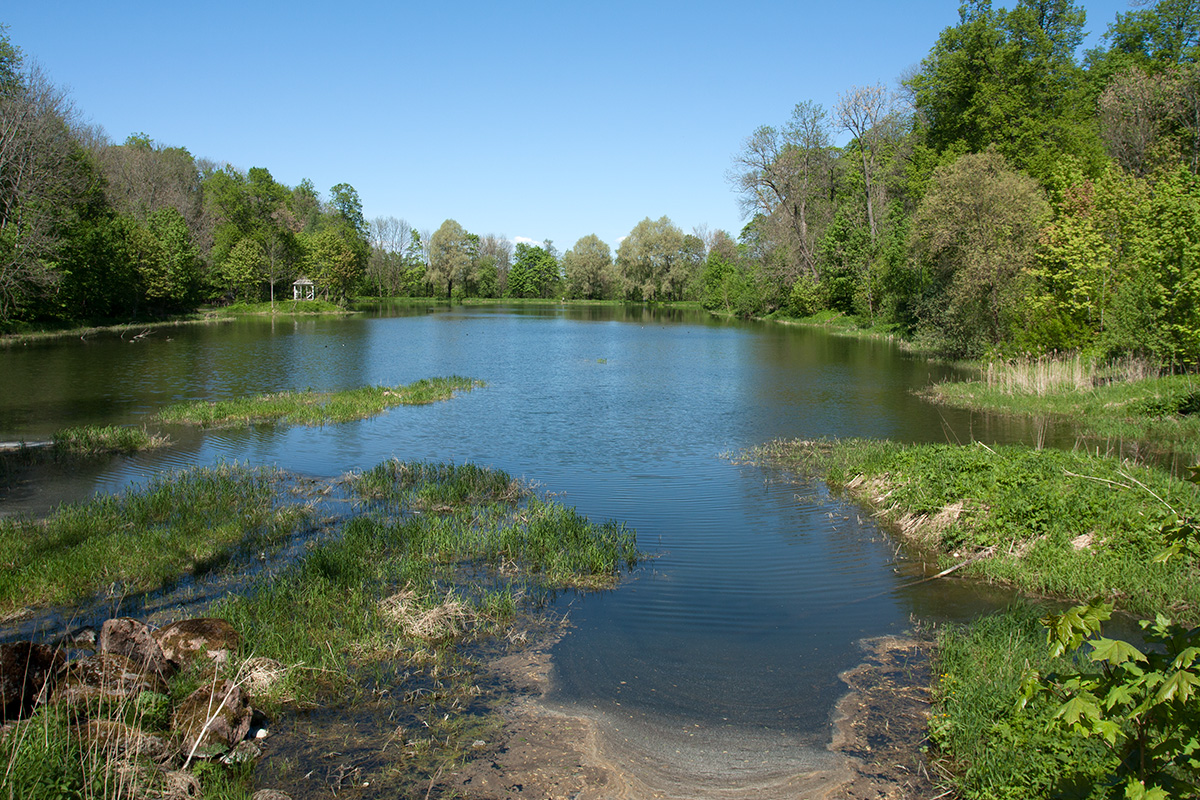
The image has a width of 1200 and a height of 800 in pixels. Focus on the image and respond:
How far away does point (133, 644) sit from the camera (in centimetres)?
627

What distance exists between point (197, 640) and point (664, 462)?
11.3 metres

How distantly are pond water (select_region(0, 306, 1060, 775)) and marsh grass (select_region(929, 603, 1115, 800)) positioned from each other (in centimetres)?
100

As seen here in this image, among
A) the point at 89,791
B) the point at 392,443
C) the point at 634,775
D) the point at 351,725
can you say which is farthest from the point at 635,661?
the point at 392,443

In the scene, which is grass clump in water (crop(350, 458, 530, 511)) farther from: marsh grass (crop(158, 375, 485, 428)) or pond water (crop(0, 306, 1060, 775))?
marsh grass (crop(158, 375, 485, 428))

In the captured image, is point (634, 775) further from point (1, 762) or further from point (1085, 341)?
point (1085, 341)

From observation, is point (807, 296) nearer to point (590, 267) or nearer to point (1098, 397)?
point (1098, 397)

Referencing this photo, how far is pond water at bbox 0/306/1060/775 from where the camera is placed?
278 inches

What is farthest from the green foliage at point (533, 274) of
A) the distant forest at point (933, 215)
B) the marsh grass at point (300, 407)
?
the marsh grass at point (300, 407)

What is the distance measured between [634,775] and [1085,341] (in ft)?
80.7

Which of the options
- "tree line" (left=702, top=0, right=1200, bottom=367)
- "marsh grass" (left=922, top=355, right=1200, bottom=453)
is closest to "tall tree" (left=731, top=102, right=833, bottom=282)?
"tree line" (left=702, top=0, right=1200, bottom=367)

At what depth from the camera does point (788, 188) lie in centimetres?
6594

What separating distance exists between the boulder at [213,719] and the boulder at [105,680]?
39 cm

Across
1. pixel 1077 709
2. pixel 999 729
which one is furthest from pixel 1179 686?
pixel 999 729

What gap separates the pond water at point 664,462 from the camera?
7.07 m
